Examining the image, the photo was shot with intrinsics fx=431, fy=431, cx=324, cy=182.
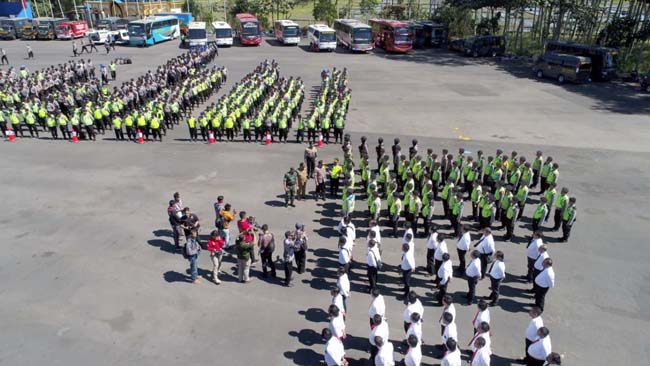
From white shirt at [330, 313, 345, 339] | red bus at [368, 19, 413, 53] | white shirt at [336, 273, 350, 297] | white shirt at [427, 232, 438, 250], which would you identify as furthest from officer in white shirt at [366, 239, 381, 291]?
red bus at [368, 19, 413, 53]

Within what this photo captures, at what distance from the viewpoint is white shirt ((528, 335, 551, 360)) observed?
7.14m

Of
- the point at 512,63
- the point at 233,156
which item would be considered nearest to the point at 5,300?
the point at 233,156

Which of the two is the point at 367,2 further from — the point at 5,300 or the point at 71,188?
the point at 5,300

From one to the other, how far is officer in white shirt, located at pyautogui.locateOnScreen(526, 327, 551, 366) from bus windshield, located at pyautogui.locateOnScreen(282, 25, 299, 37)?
148ft

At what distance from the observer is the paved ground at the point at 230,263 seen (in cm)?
854

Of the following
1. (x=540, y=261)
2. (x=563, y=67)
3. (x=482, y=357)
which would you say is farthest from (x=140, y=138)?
(x=563, y=67)

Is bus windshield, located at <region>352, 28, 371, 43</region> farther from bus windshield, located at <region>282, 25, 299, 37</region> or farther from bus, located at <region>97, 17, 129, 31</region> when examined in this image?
bus, located at <region>97, 17, 129, 31</region>

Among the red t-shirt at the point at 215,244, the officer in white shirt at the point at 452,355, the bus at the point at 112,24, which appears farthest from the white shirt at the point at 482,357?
the bus at the point at 112,24

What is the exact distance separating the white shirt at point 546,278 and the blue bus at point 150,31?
47.5 meters

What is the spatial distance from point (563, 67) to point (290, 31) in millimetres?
27900

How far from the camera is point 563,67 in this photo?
31422 mm

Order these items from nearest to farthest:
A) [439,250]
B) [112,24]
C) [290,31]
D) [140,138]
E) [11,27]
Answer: [439,250] → [140,138] → [290,31] → [11,27] → [112,24]

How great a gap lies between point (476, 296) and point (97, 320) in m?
8.37

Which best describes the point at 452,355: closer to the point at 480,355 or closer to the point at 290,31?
the point at 480,355
